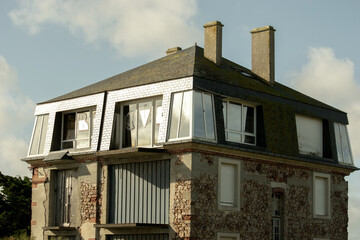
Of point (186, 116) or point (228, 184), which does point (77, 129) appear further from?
point (228, 184)

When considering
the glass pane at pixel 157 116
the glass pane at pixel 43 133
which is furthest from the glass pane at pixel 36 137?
the glass pane at pixel 157 116

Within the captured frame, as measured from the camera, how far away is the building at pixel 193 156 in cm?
2933

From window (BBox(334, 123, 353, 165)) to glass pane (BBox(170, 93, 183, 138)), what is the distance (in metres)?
10.2

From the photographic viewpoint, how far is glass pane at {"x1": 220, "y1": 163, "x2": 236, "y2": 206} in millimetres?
30141

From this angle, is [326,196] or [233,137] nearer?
[233,137]

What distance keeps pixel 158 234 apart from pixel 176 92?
5.67 m

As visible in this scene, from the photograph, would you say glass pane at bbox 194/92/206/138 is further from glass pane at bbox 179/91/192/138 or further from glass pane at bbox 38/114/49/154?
Answer: glass pane at bbox 38/114/49/154

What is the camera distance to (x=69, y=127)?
34406 millimetres

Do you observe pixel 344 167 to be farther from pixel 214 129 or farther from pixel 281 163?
pixel 214 129

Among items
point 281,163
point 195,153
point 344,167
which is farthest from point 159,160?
point 344,167

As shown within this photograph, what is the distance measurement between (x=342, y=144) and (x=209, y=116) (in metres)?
9.83

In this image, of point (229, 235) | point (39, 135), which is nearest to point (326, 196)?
point (229, 235)

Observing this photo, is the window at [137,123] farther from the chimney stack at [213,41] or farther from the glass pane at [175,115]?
the chimney stack at [213,41]

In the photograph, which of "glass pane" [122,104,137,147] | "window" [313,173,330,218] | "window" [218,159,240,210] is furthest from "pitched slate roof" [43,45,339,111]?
"window" [313,173,330,218]
